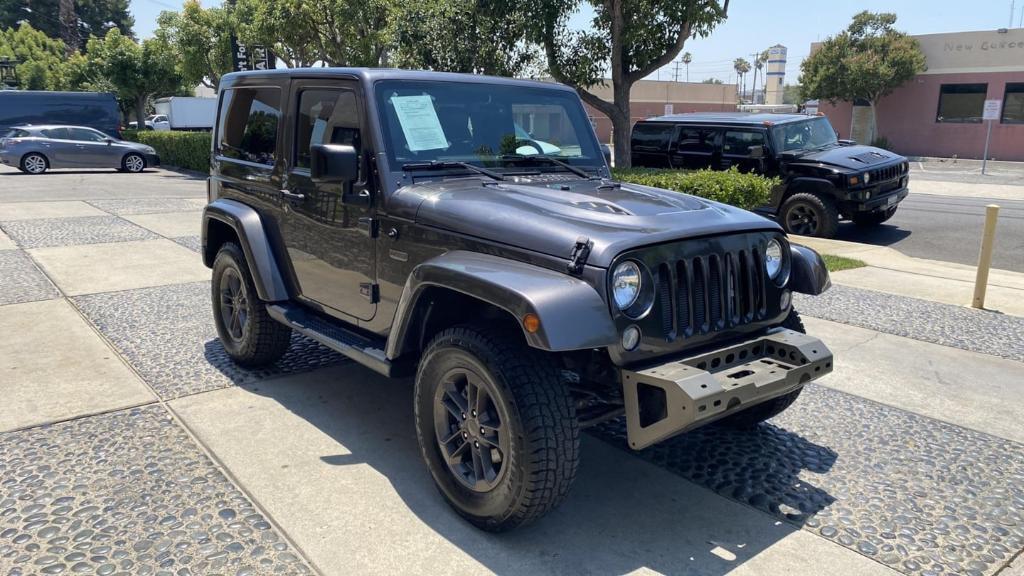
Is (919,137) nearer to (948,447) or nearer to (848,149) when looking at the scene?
(848,149)

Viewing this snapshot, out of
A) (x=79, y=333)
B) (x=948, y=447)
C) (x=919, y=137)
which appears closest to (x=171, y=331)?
(x=79, y=333)

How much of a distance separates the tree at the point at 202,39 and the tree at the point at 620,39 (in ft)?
42.6

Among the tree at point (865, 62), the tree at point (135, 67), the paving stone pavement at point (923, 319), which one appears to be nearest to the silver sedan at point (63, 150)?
the tree at point (135, 67)

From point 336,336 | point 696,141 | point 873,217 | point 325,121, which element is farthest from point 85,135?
point 336,336

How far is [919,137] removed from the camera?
36281mm

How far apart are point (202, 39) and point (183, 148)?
333cm

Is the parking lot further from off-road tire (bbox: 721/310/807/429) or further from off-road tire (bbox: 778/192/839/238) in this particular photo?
off-road tire (bbox: 778/192/839/238)

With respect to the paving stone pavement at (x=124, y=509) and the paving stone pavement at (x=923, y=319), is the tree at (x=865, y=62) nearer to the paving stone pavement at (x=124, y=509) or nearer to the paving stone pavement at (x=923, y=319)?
the paving stone pavement at (x=923, y=319)

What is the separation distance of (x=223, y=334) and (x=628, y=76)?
9.99 m

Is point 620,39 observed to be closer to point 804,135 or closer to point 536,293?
point 804,135

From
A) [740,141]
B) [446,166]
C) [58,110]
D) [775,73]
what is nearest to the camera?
[446,166]

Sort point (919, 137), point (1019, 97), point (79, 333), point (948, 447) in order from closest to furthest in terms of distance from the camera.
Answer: point (948, 447)
point (79, 333)
point (1019, 97)
point (919, 137)

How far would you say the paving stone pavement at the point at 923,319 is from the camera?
6.08 m

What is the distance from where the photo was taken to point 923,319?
674cm
